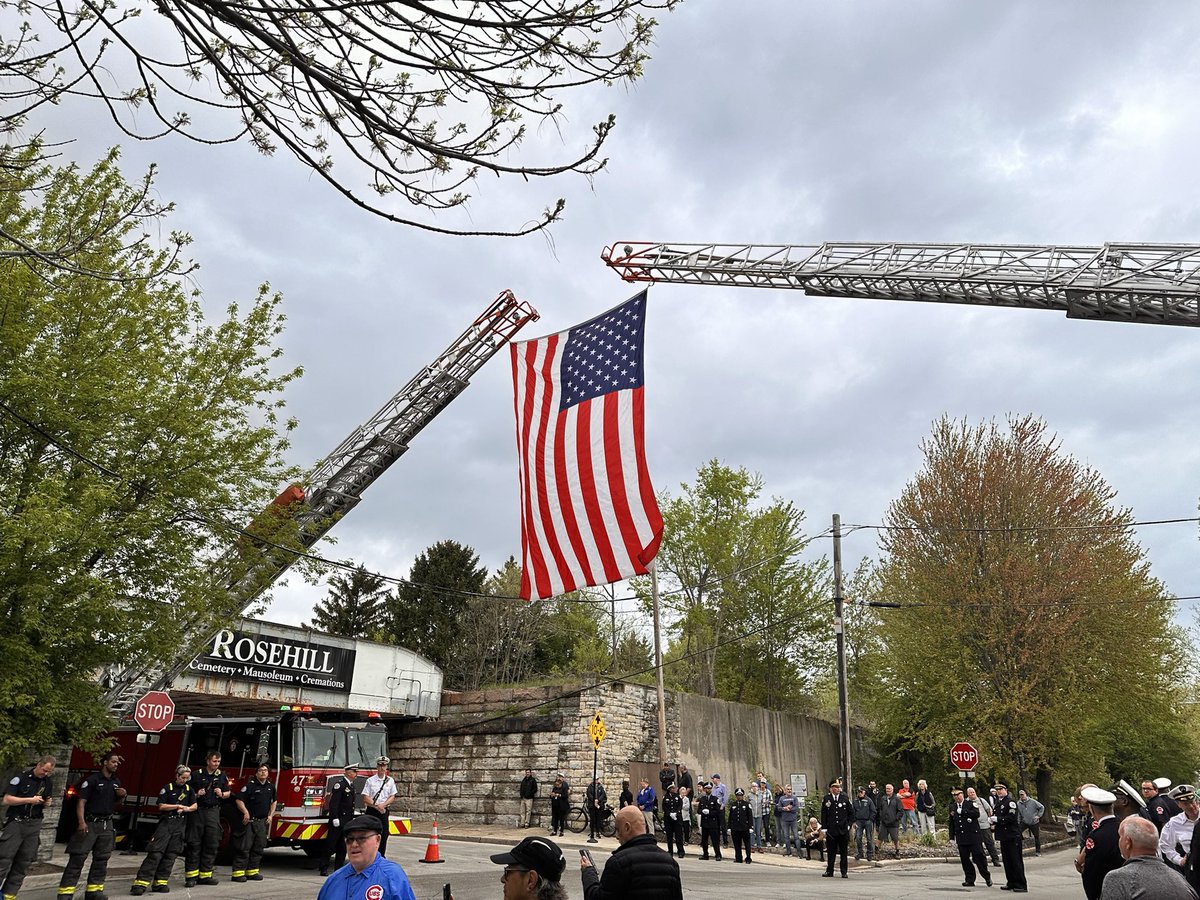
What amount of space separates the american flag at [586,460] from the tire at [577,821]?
17281mm

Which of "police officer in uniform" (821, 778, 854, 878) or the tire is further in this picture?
the tire

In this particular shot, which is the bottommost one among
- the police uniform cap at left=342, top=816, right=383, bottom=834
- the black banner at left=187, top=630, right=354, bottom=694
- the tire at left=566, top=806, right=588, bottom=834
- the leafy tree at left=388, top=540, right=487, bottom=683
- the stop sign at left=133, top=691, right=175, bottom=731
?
the tire at left=566, top=806, right=588, bottom=834

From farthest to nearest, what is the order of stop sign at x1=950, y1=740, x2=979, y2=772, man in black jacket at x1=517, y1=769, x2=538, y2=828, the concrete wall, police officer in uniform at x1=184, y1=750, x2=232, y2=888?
the concrete wall → man in black jacket at x1=517, y1=769, x2=538, y2=828 → stop sign at x1=950, y1=740, x2=979, y2=772 → police officer in uniform at x1=184, y1=750, x2=232, y2=888

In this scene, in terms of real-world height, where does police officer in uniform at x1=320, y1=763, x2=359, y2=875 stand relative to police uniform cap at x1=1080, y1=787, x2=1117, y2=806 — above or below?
below

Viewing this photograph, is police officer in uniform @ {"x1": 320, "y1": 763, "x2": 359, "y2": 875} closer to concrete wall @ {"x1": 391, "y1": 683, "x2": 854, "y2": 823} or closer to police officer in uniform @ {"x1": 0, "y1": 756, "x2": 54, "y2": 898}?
police officer in uniform @ {"x1": 0, "y1": 756, "x2": 54, "y2": 898}

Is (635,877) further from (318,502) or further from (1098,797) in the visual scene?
(318,502)

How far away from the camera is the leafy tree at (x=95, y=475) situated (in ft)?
43.5

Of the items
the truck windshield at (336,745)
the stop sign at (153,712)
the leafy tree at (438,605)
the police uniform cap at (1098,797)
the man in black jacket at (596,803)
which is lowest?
the man in black jacket at (596,803)

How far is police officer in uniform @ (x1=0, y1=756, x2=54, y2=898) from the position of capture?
36.9ft

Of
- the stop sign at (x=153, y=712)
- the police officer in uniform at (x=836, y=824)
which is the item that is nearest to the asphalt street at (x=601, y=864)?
the police officer in uniform at (x=836, y=824)

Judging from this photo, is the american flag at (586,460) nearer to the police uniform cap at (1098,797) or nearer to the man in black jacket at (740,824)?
the police uniform cap at (1098,797)

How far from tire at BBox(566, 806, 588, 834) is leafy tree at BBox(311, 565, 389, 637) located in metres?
26.6

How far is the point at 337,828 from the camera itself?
49.4 feet

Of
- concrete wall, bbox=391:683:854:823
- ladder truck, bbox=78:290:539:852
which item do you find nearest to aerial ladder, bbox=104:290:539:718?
ladder truck, bbox=78:290:539:852
